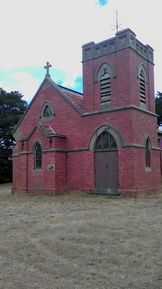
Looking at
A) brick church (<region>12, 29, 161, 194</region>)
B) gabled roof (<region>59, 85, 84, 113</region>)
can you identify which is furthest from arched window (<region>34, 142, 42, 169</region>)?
gabled roof (<region>59, 85, 84, 113</region>)

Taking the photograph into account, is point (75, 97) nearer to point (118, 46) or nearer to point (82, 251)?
point (118, 46)

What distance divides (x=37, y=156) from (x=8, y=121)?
77.1 ft

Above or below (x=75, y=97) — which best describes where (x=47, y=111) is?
below

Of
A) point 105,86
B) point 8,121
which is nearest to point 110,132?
point 105,86

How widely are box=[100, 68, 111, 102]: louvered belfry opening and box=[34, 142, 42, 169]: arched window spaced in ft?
18.0

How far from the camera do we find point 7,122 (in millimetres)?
44219

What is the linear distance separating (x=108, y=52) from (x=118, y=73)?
1.56 m

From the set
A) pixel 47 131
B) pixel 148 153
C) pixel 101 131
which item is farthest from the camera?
pixel 47 131

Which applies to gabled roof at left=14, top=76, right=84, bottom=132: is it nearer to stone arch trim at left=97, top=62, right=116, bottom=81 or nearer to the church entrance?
stone arch trim at left=97, top=62, right=116, bottom=81

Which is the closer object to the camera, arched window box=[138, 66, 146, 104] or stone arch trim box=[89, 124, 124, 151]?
stone arch trim box=[89, 124, 124, 151]

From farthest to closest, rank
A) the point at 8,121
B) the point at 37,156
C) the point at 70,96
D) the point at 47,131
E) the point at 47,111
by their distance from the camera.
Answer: the point at 8,121, the point at 47,111, the point at 70,96, the point at 37,156, the point at 47,131

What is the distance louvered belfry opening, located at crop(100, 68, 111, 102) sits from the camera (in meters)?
19.3

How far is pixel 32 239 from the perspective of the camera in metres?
8.06

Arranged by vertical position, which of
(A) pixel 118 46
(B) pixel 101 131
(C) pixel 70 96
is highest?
(A) pixel 118 46
